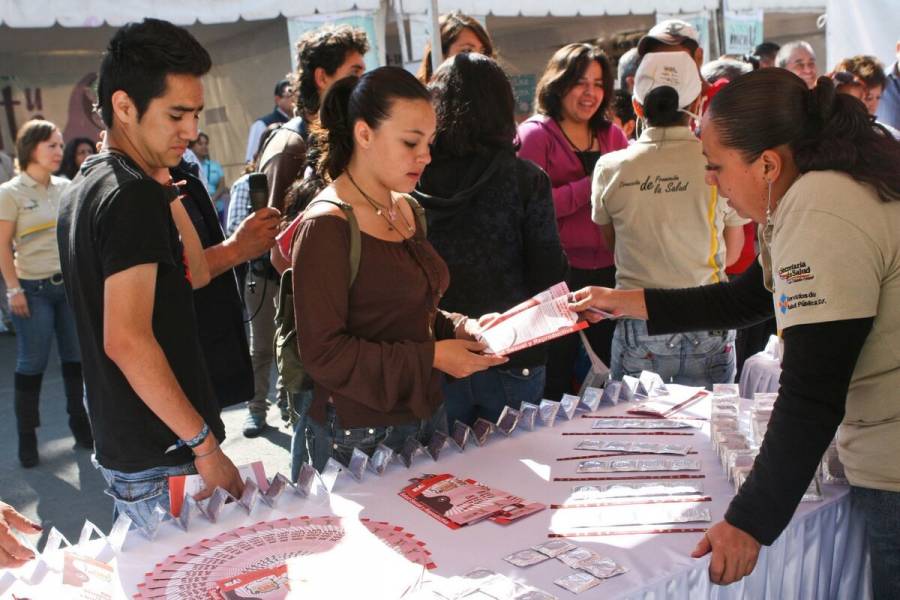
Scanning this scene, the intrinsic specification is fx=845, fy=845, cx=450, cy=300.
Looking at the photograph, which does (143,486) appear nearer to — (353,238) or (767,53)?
(353,238)

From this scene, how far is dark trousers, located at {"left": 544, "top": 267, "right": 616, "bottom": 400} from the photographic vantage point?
10.2 ft

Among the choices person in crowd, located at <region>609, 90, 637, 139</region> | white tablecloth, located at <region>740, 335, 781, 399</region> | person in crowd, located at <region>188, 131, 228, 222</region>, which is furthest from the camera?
person in crowd, located at <region>188, 131, 228, 222</region>

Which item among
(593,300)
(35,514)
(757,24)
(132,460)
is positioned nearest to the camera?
(132,460)

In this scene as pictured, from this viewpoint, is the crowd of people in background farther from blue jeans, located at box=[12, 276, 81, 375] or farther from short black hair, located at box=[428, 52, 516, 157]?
blue jeans, located at box=[12, 276, 81, 375]

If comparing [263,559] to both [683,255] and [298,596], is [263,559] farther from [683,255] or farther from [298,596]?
[683,255]

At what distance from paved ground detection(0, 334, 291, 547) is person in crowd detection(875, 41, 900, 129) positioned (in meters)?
3.76

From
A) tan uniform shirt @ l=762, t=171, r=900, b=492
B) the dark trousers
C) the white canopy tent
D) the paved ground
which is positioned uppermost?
the white canopy tent

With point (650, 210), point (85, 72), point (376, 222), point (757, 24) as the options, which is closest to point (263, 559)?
point (376, 222)

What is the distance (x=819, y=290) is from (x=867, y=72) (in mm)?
3770

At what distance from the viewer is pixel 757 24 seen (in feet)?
26.2

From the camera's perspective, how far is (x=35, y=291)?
169 inches

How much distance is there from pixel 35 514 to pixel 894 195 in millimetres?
3379

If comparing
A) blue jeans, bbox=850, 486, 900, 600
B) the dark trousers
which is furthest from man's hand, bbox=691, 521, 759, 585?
the dark trousers

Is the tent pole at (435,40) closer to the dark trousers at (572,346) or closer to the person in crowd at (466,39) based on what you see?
the person in crowd at (466,39)
